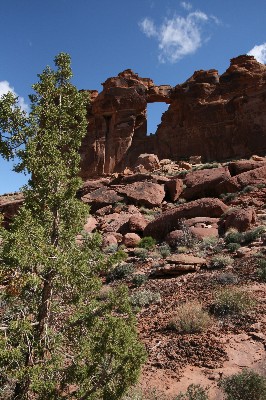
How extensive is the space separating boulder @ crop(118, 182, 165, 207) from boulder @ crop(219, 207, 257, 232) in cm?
892

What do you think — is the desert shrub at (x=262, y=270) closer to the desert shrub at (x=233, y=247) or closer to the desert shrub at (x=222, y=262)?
the desert shrub at (x=222, y=262)

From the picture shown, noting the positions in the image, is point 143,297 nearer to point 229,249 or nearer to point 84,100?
point 229,249

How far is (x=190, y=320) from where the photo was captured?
7.98 meters

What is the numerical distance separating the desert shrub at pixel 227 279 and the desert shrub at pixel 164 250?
4610 millimetres

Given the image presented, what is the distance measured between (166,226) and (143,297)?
31.0ft

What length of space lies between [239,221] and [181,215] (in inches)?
146

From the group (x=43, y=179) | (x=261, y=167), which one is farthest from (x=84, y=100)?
(x=261, y=167)

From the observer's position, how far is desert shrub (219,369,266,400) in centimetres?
549

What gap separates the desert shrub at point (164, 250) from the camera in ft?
49.5

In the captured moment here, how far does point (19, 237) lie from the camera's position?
4.18m

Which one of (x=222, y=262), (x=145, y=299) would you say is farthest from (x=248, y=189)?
(x=145, y=299)

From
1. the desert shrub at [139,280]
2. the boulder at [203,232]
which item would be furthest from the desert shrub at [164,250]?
the desert shrub at [139,280]

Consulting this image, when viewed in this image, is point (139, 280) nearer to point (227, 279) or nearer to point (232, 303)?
point (227, 279)

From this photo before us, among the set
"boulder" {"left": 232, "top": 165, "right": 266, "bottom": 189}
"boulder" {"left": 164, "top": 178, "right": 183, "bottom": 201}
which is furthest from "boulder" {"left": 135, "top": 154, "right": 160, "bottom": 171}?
"boulder" {"left": 232, "top": 165, "right": 266, "bottom": 189}
